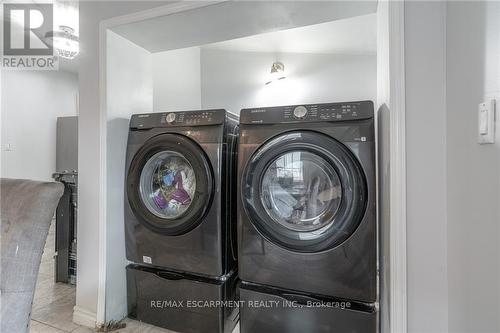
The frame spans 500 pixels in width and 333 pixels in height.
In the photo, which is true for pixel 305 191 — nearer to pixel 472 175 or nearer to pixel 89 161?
pixel 472 175

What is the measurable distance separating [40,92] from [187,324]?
15.5 feet

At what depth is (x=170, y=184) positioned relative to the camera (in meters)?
1.66

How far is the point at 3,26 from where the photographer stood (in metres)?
2.84

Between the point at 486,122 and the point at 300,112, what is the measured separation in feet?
2.40

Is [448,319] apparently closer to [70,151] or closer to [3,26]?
[3,26]

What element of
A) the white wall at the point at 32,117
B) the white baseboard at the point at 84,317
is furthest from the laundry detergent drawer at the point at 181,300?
the white wall at the point at 32,117

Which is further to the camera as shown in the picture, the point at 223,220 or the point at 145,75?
the point at 145,75

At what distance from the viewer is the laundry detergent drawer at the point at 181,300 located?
4.88ft

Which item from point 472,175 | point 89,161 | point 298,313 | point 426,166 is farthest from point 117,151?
point 472,175

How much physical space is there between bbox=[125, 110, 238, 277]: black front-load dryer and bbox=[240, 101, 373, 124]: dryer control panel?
0.70ft

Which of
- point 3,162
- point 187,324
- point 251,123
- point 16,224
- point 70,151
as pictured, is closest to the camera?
point 16,224

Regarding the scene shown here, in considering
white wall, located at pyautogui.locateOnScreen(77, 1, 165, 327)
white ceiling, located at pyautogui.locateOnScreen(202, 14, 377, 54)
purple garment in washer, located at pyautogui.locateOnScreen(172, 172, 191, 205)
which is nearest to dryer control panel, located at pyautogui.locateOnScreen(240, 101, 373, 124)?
purple garment in washer, located at pyautogui.locateOnScreen(172, 172, 191, 205)

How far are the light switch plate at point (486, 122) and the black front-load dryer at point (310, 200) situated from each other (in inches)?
17.8

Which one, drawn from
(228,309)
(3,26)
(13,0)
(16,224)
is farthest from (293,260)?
(3,26)
